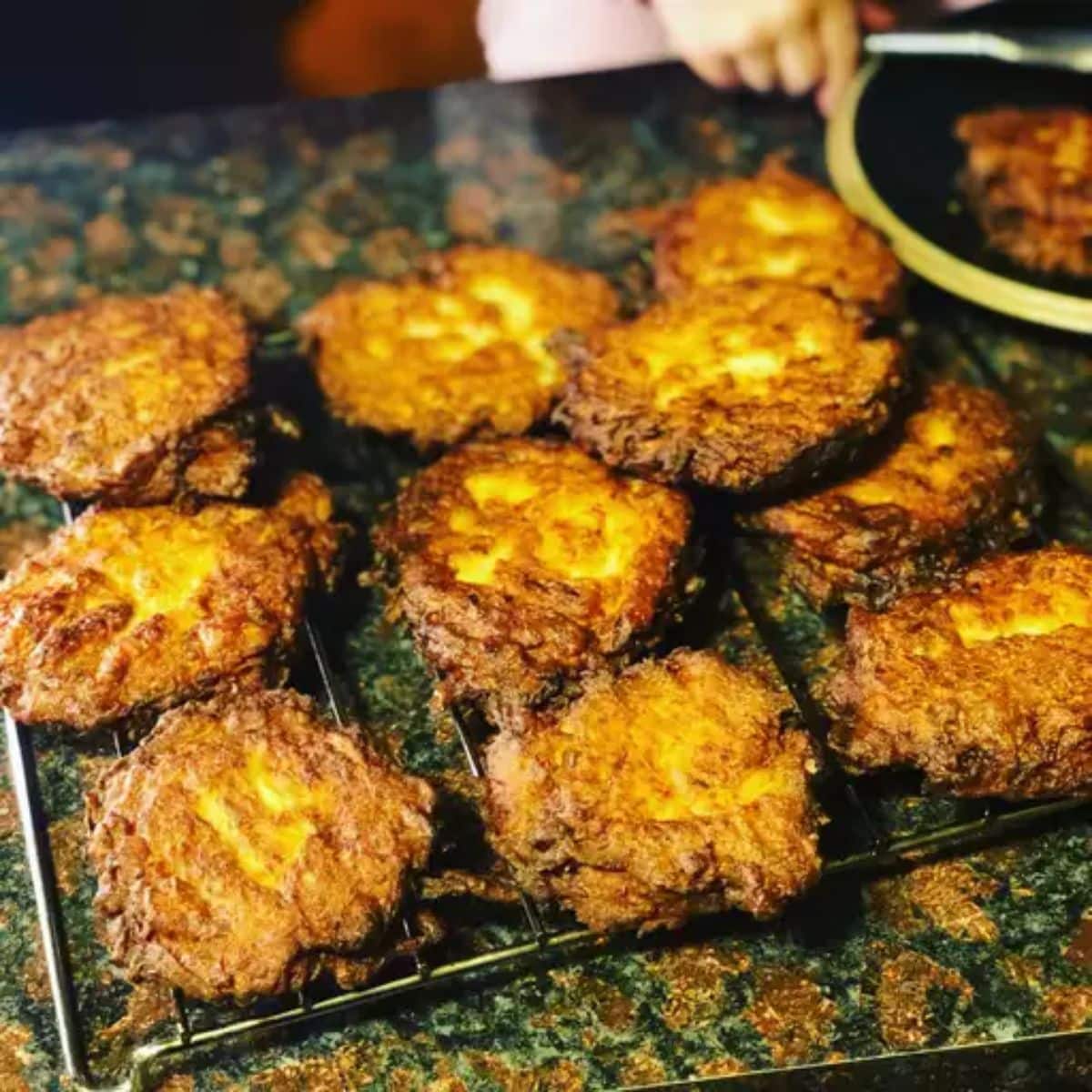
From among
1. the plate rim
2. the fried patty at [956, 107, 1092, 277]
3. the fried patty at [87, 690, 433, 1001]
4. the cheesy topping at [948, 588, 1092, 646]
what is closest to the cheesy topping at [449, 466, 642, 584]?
the fried patty at [87, 690, 433, 1001]

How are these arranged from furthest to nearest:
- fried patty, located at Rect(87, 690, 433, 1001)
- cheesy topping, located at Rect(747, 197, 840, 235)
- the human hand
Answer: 1. the human hand
2. cheesy topping, located at Rect(747, 197, 840, 235)
3. fried patty, located at Rect(87, 690, 433, 1001)

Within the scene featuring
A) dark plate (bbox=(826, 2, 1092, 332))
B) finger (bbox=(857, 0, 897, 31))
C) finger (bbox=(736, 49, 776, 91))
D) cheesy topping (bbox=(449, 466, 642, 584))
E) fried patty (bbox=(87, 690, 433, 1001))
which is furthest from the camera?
finger (bbox=(857, 0, 897, 31))

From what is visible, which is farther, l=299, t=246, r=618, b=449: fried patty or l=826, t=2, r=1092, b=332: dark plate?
l=826, t=2, r=1092, b=332: dark plate

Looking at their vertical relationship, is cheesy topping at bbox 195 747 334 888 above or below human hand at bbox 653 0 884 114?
below

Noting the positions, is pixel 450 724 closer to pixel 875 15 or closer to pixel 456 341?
pixel 456 341

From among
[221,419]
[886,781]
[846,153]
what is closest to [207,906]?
[221,419]

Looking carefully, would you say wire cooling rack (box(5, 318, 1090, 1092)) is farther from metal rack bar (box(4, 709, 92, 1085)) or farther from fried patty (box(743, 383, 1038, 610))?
fried patty (box(743, 383, 1038, 610))
